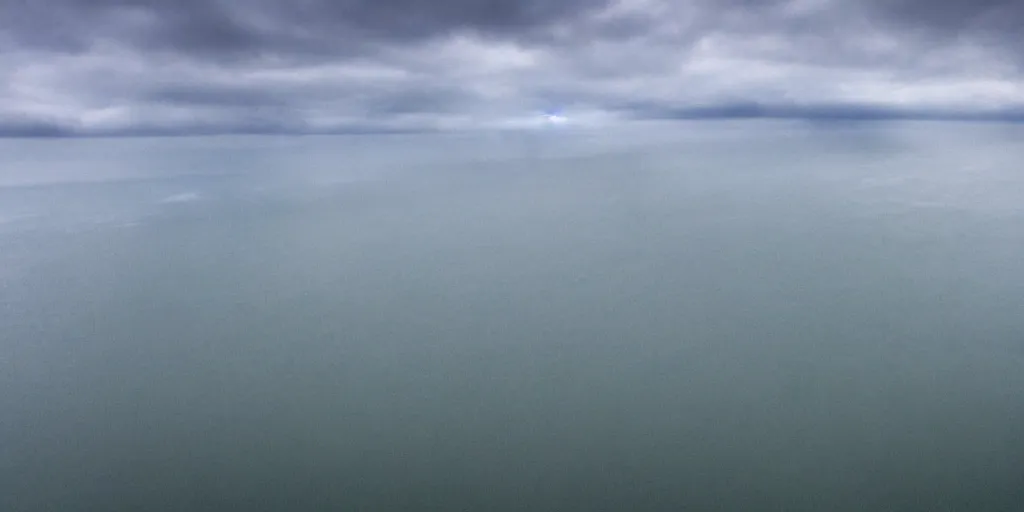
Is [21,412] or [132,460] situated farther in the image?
[21,412]

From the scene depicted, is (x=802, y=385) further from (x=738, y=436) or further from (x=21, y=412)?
(x=21, y=412)

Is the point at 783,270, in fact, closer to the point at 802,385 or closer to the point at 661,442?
the point at 802,385

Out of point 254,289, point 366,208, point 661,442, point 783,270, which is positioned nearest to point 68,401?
point 254,289

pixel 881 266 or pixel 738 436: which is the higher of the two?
pixel 881 266

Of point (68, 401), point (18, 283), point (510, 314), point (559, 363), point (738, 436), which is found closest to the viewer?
point (738, 436)

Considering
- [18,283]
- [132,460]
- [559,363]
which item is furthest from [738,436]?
[18,283]

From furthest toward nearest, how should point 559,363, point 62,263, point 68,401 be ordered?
point 62,263 → point 559,363 → point 68,401
